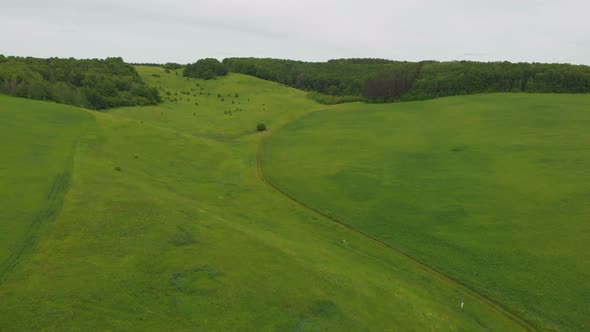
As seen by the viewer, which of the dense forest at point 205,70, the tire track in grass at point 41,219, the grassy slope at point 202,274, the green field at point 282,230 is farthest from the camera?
the dense forest at point 205,70

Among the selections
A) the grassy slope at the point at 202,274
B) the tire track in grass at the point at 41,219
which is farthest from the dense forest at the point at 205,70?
the tire track in grass at the point at 41,219

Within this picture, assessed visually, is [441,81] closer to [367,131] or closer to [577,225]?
[367,131]

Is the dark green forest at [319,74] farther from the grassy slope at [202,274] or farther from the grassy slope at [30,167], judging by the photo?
the grassy slope at [202,274]

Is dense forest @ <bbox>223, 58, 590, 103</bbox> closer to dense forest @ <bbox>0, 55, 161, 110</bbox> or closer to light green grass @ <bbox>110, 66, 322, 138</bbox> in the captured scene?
light green grass @ <bbox>110, 66, 322, 138</bbox>

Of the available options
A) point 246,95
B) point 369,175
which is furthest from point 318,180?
point 246,95

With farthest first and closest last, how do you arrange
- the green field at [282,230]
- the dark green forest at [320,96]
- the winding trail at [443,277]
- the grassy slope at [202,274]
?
1. the dark green forest at [320,96]
2. the winding trail at [443,277]
3. the green field at [282,230]
4. the grassy slope at [202,274]

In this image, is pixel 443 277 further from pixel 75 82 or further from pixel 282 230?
pixel 75 82
